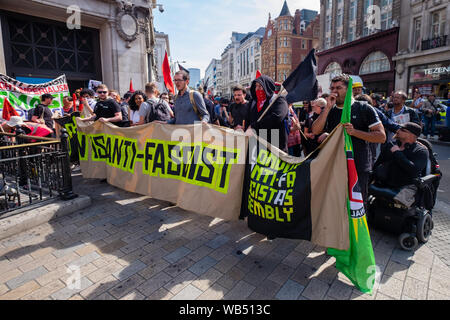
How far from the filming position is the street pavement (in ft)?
8.79

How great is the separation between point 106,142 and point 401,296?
5227 millimetres

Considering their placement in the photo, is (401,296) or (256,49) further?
(256,49)

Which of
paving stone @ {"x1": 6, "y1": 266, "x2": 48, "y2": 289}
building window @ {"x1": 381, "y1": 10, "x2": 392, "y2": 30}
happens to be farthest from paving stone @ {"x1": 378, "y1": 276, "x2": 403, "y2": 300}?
building window @ {"x1": 381, "y1": 10, "x2": 392, "y2": 30}

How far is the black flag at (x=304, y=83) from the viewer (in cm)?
330

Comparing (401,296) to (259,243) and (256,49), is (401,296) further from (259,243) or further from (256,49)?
(256,49)

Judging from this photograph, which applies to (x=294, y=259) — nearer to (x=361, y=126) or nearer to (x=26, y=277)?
(x=361, y=126)

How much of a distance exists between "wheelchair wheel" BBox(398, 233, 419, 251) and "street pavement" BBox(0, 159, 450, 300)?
0.34 feet

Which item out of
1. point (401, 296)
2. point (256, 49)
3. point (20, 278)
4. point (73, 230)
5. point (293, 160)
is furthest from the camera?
point (256, 49)

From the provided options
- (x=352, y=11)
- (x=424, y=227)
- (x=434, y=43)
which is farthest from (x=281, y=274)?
(x=352, y=11)

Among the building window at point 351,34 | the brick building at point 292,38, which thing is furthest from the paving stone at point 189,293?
the brick building at point 292,38

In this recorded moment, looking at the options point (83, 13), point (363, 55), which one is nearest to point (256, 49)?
point (363, 55)

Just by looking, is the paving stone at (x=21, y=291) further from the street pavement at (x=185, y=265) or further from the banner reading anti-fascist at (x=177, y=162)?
the banner reading anti-fascist at (x=177, y=162)

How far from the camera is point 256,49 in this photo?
251ft

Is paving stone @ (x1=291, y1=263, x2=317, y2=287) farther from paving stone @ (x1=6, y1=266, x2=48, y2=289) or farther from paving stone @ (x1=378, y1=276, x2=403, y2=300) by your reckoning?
paving stone @ (x1=6, y1=266, x2=48, y2=289)
